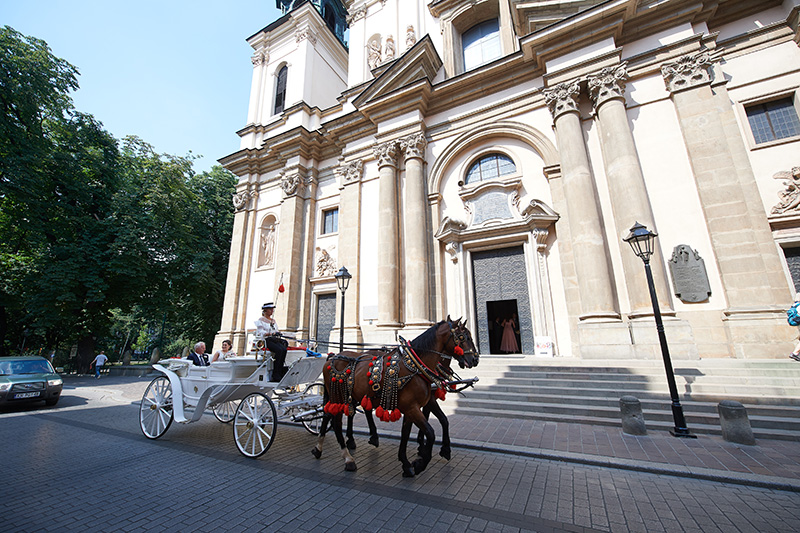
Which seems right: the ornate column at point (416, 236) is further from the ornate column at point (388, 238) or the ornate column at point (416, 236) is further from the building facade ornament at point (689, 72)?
the building facade ornament at point (689, 72)

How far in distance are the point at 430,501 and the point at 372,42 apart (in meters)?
21.7

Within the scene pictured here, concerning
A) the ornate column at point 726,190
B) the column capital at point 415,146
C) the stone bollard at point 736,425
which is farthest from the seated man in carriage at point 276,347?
the ornate column at point 726,190

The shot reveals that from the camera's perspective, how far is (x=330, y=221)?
57.4 feet

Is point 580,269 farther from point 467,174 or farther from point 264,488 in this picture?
point 264,488

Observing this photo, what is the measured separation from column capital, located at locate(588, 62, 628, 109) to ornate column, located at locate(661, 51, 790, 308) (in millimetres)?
1337

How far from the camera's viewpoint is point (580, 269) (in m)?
10.1

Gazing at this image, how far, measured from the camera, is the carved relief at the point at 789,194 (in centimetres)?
870

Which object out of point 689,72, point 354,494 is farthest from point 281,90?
point 354,494

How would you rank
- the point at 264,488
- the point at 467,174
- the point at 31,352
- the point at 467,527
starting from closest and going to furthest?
the point at 467,527 → the point at 264,488 → the point at 467,174 → the point at 31,352

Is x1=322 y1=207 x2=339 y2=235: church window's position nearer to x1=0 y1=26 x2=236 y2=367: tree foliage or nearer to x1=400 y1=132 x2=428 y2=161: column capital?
x1=400 y1=132 x2=428 y2=161: column capital

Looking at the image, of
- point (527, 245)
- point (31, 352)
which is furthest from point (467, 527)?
point (31, 352)

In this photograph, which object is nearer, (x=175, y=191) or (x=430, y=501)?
(x=430, y=501)

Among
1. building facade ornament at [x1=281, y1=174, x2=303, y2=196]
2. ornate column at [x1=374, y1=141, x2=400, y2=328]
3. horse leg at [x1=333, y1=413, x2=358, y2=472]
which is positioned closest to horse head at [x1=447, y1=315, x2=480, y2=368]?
horse leg at [x1=333, y1=413, x2=358, y2=472]

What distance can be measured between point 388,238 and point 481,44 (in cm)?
1115
